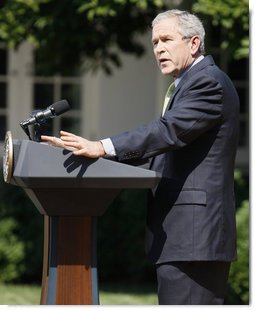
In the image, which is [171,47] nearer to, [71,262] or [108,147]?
[108,147]

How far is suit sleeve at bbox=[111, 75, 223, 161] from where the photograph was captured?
3992 millimetres

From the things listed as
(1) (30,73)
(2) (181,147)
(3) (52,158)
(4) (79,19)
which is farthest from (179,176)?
(1) (30,73)

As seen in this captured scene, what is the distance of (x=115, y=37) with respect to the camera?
946 centimetres

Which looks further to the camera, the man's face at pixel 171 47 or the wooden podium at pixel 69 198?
the man's face at pixel 171 47

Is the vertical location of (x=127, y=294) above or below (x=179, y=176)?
below

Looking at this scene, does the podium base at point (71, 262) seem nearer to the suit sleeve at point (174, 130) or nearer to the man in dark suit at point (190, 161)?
the man in dark suit at point (190, 161)

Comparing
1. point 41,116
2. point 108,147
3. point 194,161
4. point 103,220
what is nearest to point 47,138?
point 41,116

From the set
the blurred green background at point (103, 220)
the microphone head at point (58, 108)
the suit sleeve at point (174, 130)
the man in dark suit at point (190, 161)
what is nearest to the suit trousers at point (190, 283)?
the man in dark suit at point (190, 161)

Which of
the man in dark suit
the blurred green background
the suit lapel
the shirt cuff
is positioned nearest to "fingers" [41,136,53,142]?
the man in dark suit

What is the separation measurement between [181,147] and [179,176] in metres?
0.15

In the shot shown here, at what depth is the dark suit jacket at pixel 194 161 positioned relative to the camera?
4.01 metres

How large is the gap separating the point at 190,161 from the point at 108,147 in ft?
1.26

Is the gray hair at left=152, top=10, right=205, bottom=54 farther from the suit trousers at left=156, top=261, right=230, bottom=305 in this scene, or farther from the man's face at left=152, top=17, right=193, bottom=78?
the suit trousers at left=156, top=261, right=230, bottom=305

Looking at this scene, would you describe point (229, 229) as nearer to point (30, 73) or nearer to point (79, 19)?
point (79, 19)
